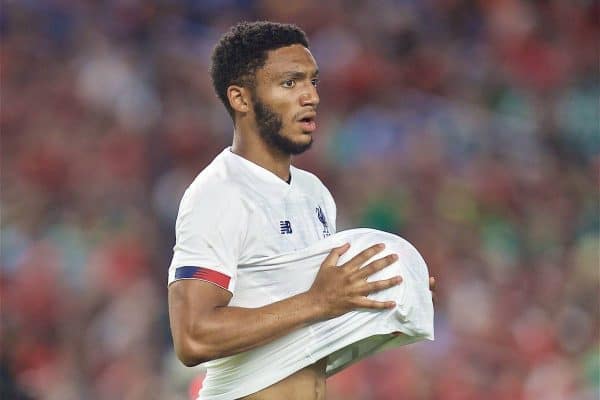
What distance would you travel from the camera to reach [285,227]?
9.76 ft

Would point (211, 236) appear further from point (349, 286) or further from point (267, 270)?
point (349, 286)

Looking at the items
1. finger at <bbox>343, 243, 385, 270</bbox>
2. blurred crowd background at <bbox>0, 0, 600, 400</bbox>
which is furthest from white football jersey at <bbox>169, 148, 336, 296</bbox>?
blurred crowd background at <bbox>0, 0, 600, 400</bbox>

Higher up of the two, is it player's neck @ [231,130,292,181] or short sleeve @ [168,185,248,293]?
player's neck @ [231,130,292,181]

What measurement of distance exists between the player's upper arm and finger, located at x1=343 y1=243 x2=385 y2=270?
0.32 meters

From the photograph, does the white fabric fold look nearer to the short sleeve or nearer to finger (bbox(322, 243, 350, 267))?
finger (bbox(322, 243, 350, 267))

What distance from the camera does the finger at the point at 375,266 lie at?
2758mm

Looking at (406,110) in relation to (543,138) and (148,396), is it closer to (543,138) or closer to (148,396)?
(543,138)

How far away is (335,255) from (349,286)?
101 mm

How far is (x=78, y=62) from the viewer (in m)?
7.43

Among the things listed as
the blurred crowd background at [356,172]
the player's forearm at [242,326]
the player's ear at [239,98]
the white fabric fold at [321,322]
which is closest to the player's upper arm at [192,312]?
the player's forearm at [242,326]

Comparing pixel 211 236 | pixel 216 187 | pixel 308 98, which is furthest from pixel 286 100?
pixel 211 236

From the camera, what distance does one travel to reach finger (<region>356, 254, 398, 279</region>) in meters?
2.76

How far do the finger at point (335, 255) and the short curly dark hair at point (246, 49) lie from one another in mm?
550

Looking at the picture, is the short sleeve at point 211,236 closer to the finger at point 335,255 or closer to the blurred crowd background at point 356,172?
the finger at point 335,255
